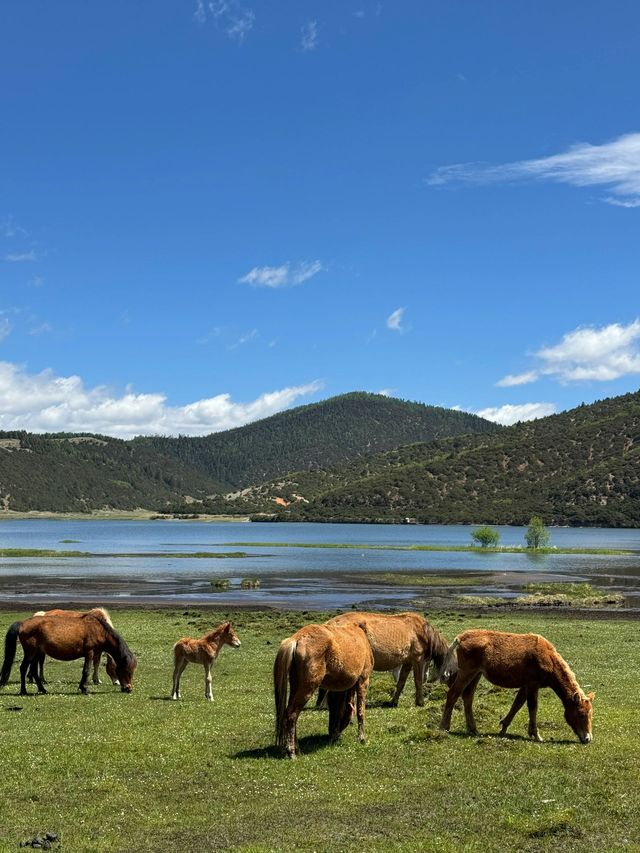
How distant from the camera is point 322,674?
14.9 meters

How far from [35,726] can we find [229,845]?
860 centimetres

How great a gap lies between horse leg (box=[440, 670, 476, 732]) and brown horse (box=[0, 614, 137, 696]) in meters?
9.10

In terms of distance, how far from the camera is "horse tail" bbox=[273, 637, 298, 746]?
14.6 m

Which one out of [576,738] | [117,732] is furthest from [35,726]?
[576,738]

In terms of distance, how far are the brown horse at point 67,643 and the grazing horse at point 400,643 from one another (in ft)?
19.1

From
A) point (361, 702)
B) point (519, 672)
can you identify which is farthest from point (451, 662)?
point (361, 702)

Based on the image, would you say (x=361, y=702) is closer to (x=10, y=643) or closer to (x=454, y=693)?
(x=454, y=693)

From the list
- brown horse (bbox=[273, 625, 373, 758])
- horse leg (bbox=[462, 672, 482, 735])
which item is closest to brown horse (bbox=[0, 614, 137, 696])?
brown horse (bbox=[273, 625, 373, 758])

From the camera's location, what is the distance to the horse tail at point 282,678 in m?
14.6

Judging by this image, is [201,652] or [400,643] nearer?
[400,643]

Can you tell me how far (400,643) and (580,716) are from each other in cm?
447

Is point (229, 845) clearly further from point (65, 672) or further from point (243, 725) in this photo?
point (65, 672)

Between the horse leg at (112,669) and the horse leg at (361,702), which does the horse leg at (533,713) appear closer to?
the horse leg at (361,702)

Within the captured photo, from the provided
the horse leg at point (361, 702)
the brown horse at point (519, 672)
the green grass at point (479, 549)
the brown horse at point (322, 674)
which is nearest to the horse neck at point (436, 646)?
the brown horse at point (519, 672)
